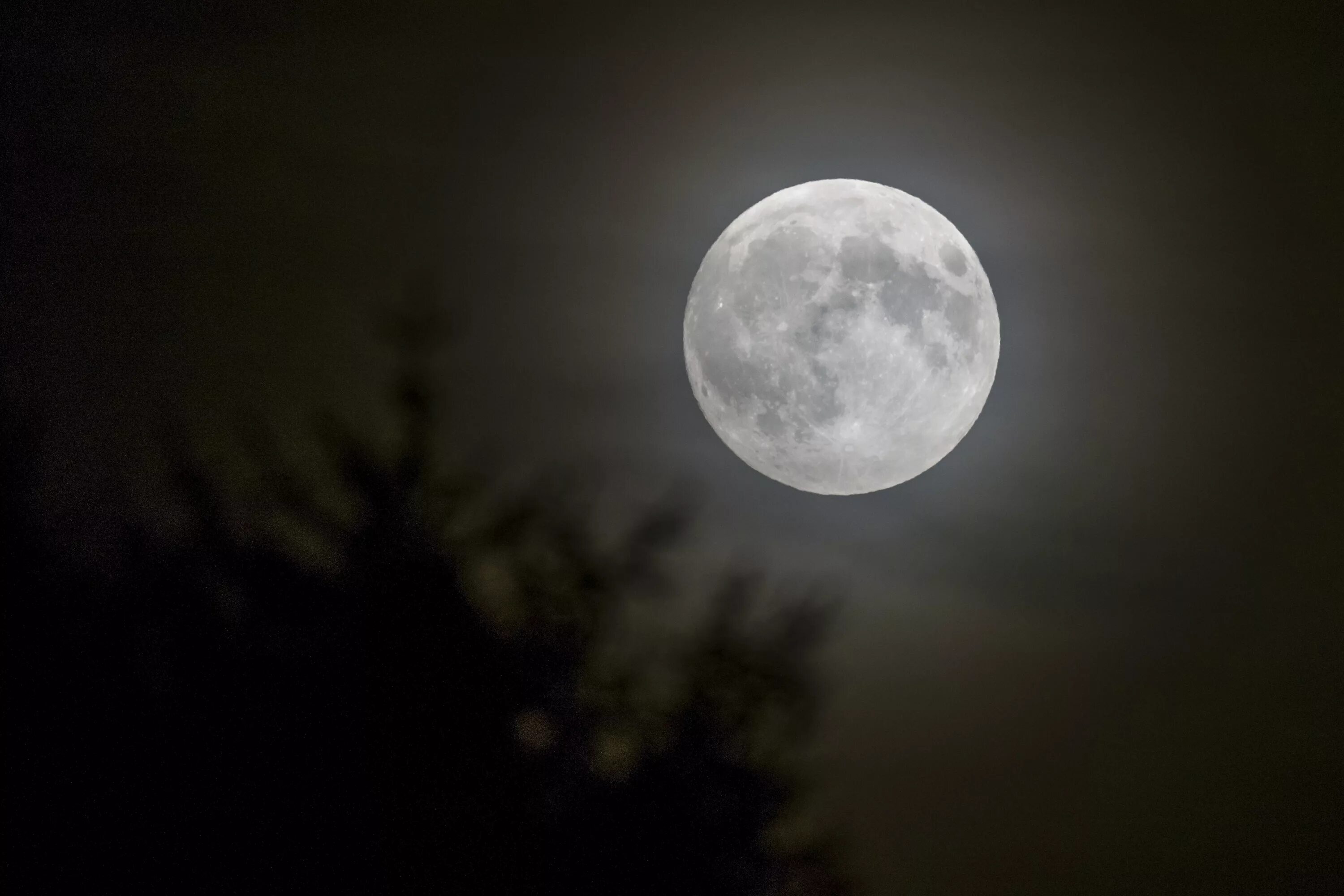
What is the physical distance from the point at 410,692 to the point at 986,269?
5.82 ft

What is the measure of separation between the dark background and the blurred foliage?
0.11 m

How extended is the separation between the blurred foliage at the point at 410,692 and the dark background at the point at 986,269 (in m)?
0.11

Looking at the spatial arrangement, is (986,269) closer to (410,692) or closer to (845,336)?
(845,336)

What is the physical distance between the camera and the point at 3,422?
6.36ft

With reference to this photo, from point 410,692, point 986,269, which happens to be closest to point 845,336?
point 986,269

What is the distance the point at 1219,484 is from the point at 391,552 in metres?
2.07

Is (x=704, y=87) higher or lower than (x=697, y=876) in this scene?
higher

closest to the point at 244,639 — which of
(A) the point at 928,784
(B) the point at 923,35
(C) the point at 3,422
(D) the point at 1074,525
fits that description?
(C) the point at 3,422

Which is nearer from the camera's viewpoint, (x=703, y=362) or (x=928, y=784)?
(x=703, y=362)

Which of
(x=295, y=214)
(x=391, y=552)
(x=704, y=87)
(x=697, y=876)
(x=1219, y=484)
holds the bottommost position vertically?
(x=697, y=876)

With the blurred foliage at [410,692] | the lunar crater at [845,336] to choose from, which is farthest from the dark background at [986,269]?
the lunar crater at [845,336]

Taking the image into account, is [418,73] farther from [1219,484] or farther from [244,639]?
[1219,484]

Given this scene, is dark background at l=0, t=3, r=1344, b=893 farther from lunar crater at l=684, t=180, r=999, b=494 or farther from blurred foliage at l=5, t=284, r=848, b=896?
lunar crater at l=684, t=180, r=999, b=494

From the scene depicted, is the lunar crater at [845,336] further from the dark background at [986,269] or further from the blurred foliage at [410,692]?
the blurred foliage at [410,692]
